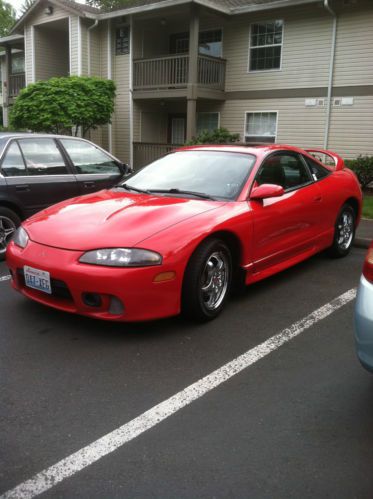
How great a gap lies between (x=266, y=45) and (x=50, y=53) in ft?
31.9

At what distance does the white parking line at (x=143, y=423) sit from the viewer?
2.29 m

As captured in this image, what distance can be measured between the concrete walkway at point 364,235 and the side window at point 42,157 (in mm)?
4308

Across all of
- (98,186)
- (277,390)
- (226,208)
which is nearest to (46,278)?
(226,208)

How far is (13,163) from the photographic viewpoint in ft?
20.2

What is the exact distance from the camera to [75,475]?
234cm

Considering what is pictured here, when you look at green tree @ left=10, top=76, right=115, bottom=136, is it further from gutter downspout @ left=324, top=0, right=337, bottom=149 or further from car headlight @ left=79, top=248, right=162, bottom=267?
car headlight @ left=79, top=248, right=162, bottom=267

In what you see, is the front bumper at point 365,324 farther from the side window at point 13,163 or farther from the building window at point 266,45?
the building window at point 266,45

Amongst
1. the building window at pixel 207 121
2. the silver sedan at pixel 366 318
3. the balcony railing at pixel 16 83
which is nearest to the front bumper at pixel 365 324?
the silver sedan at pixel 366 318

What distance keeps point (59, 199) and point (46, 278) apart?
295cm

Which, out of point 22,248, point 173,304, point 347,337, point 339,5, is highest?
point 339,5

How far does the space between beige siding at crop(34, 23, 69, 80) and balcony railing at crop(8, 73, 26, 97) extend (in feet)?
5.23

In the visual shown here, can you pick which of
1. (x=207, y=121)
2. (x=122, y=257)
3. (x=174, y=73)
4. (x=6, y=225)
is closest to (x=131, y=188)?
(x=122, y=257)

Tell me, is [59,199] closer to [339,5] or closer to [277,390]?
[277,390]

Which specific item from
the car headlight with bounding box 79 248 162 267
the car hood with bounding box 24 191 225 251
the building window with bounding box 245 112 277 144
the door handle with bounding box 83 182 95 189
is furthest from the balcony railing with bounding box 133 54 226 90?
the car headlight with bounding box 79 248 162 267
